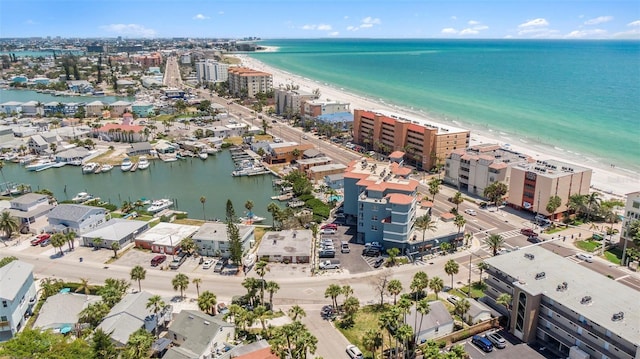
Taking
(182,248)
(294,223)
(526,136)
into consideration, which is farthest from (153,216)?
(526,136)

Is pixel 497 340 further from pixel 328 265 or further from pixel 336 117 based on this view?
pixel 336 117

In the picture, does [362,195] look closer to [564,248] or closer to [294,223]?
[294,223]

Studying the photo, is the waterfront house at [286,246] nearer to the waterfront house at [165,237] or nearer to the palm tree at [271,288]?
the palm tree at [271,288]

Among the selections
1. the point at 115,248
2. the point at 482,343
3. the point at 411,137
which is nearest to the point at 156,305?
the point at 115,248

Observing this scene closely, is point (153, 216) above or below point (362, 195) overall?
below

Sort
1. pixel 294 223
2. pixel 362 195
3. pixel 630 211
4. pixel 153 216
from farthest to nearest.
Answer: pixel 153 216 < pixel 294 223 < pixel 362 195 < pixel 630 211

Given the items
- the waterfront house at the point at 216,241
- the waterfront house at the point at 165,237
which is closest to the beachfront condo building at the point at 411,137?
the waterfront house at the point at 216,241

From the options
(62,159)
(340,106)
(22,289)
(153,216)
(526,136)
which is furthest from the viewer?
(340,106)
